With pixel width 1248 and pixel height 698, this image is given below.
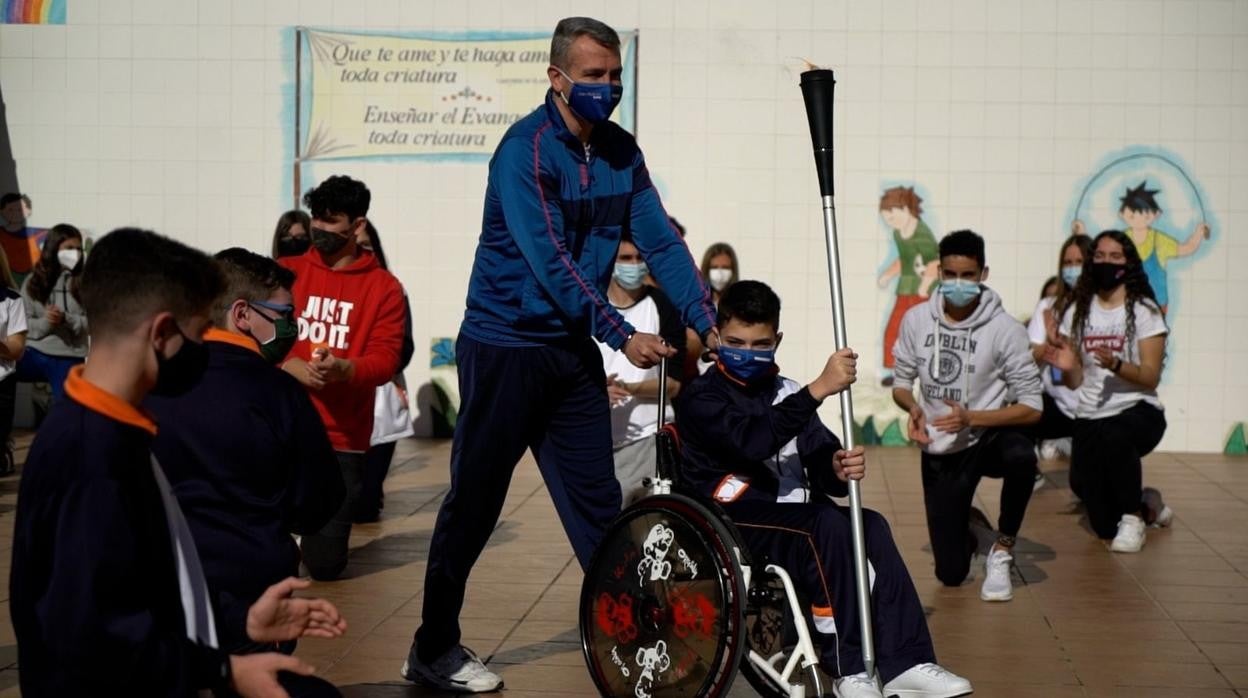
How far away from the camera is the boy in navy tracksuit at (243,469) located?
3797 millimetres

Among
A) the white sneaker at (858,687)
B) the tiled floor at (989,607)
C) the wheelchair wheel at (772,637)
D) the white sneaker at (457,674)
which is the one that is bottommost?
the tiled floor at (989,607)

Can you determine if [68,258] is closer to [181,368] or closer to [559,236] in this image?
[559,236]

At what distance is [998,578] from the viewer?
23.4ft

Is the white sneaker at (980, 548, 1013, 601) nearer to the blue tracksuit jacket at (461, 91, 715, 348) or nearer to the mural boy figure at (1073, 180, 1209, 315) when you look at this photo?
the blue tracksuit jacket at (461, 91, 715, 348)

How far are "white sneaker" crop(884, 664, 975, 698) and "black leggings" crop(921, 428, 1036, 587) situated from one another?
221cm

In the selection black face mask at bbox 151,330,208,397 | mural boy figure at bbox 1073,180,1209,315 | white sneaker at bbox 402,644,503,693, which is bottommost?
white sneaker at bbox 402,644,503,693

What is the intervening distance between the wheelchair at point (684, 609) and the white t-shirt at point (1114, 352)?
14.1ft

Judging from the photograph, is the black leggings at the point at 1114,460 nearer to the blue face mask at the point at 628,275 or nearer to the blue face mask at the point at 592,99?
the blue face mask at the point at 628,275

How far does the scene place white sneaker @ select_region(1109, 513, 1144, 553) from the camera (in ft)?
27.5

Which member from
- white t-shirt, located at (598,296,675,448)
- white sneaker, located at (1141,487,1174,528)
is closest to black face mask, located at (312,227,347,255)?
white t-shirt, located at (598,296,675,448)

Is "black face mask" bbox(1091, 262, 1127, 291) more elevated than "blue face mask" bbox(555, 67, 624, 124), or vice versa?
"blue face mask" bbox(555, 67, 624, 124)

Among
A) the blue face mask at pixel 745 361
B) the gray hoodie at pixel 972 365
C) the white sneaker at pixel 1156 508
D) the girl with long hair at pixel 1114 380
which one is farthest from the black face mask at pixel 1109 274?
the blue face mask at pixel 745 361

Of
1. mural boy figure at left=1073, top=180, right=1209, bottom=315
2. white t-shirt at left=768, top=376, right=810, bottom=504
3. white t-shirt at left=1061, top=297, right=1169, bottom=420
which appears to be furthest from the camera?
mural boy figure at left=1073, top=180, right=1209, bottom=315

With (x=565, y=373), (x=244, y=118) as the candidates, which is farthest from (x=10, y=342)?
(x=565, y=373)
